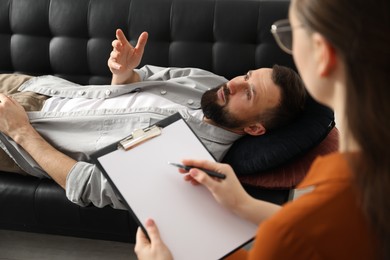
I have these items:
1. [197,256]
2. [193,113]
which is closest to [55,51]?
[193,113]

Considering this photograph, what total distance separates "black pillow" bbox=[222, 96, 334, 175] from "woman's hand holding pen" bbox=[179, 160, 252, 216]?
17.0 inches

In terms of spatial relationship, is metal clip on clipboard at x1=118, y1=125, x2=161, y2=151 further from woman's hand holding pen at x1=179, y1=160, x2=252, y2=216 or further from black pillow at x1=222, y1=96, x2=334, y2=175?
black pillow at x1=222, y1=96, x2=334, y2=175

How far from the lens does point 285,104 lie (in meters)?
1.58

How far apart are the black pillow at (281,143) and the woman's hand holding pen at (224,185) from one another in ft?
1.42

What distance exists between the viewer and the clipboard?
3.51 feet

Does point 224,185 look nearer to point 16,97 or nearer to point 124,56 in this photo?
point 124,56

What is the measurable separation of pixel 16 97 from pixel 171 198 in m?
0.98

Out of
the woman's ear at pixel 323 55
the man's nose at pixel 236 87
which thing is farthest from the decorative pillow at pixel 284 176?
the woman's ear at pixel 323 55

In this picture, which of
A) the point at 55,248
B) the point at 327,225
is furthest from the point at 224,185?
the point at 55,248

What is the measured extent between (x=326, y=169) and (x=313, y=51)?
0.18 meters

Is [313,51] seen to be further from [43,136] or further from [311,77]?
[43,136]

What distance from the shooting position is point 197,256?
1.06m

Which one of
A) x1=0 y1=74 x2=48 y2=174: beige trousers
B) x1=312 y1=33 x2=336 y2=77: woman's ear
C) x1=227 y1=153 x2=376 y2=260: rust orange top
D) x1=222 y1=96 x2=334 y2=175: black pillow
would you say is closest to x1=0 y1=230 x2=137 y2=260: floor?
x1=0 y1=74 x2=48 y2=174: beige trousers

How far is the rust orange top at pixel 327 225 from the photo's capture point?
2.10 ft
